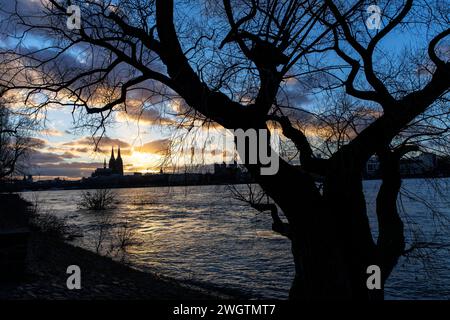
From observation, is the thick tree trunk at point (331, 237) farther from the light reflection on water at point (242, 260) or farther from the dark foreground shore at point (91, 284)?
the dark foreground shore at point (91, 284)

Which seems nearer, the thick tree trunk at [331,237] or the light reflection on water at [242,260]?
the thick tree trunk at [331,237]

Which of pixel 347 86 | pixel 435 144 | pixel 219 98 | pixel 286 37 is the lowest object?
pixel 435 144

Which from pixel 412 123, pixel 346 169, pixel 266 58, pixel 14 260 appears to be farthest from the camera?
pixel 14 260

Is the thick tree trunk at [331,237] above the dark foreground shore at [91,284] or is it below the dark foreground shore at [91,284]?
above

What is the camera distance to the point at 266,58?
5516 millimetres

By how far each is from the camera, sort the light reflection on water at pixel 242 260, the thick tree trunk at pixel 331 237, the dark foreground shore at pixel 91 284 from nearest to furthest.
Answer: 1. the thick tree trunk at pixel 331 237
2. the dark foreground shore at pixel 91 284
3. the light reflection on water at pixel 242 260

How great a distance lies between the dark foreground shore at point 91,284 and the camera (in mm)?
10422

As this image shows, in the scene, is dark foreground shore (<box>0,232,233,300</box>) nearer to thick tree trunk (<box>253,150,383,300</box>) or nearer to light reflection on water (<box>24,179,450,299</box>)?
light reflection on water (<box>24,179,450,299</box>)

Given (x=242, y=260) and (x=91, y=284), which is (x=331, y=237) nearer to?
(x=91, y=284)

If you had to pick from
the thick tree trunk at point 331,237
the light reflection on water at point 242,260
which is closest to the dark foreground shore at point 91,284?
the light reflection on water at point 242,260

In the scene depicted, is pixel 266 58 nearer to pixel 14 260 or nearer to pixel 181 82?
pixel 181 82
